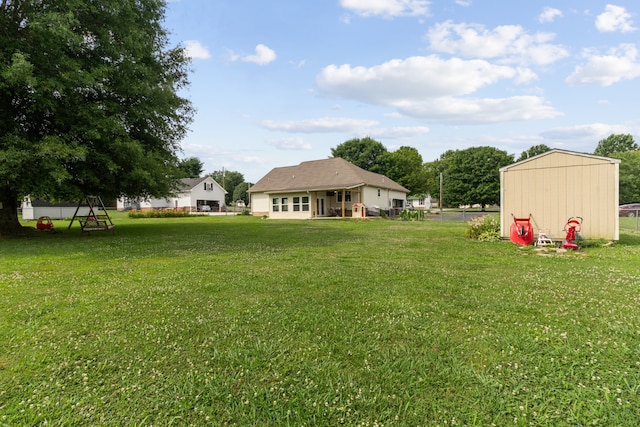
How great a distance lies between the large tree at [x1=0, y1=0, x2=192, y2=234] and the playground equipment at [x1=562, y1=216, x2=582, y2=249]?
531 inches

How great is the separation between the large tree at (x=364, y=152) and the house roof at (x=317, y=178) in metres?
13.7

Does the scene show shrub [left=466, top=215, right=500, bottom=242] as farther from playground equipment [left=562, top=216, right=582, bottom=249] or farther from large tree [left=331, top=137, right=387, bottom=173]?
large tree [left=331, top=137, right=387, bottom=173]

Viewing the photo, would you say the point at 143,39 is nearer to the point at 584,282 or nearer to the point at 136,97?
the point at 136,97

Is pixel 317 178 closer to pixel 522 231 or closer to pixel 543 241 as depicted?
pixel 522 231

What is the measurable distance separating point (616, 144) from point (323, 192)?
75.9m

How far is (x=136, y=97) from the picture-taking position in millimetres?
12820

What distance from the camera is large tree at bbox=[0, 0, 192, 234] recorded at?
9.98 meters

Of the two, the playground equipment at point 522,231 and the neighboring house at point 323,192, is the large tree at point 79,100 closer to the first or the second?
the playground equipment at point 522,231

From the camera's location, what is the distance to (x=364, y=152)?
155ft

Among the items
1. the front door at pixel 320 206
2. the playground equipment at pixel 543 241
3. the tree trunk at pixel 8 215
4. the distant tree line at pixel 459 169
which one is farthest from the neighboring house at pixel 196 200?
the playground equipment at pixel 543 241

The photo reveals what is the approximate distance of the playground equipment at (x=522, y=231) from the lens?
10.4 meters

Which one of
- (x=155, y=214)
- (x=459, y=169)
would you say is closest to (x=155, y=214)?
(x=155, y=214)

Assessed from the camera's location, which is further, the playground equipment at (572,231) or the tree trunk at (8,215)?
the tree trunk at (8,215)

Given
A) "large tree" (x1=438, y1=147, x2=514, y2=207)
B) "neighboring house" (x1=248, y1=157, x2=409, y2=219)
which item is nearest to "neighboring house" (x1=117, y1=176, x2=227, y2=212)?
"neighboring house" (x1=248, y1=157, x2=409, y2=219)
